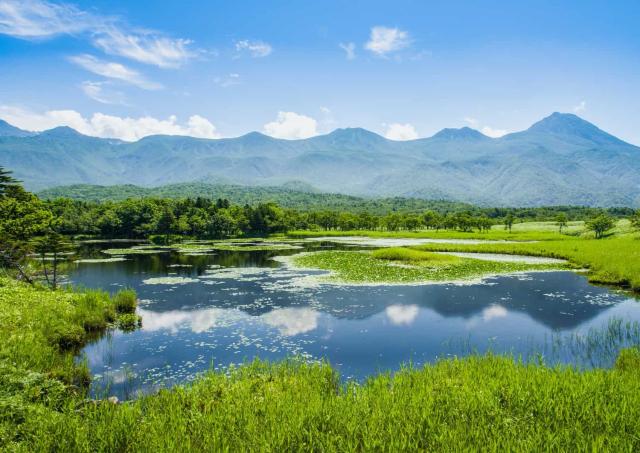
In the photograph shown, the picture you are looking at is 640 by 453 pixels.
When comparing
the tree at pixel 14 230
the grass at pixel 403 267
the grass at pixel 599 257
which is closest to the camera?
the tree at pixel 14 230

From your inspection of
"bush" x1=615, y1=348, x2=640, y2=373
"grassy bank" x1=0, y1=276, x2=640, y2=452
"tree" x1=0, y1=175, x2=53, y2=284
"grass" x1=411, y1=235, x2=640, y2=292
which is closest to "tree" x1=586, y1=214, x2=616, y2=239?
"grass" x1=411, y1=235, x2=640, y2=292

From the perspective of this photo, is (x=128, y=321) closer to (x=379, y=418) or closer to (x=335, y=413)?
(x=335, y=413)

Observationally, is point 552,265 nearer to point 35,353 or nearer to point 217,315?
point 217,315

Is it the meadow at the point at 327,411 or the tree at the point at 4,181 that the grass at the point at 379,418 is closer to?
the meadow at the point at 327,411

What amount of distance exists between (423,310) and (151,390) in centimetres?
2072

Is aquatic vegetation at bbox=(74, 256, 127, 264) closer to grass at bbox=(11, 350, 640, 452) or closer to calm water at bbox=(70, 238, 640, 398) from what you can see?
calm water at bbox=(70, 238, 640, 398)

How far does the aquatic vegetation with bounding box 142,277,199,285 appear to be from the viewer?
42787 mm

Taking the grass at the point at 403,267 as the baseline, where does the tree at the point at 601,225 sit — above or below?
above

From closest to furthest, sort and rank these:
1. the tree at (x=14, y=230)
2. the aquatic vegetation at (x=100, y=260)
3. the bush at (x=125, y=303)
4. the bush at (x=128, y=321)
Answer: the bush at (x=128, y=321), the bush at (x=125, y=303), the tree at (x=14, y=230), the aquatic vegetation at (x=100, y=260)

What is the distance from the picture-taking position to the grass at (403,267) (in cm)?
4462

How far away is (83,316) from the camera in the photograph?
25125 millimetres

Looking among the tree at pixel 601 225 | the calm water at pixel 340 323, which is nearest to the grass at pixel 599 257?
the calm water at pixel 340 323

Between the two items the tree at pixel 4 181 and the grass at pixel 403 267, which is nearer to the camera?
the tree at pixel 4 181

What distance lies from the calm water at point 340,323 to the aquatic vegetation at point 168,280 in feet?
1.45
